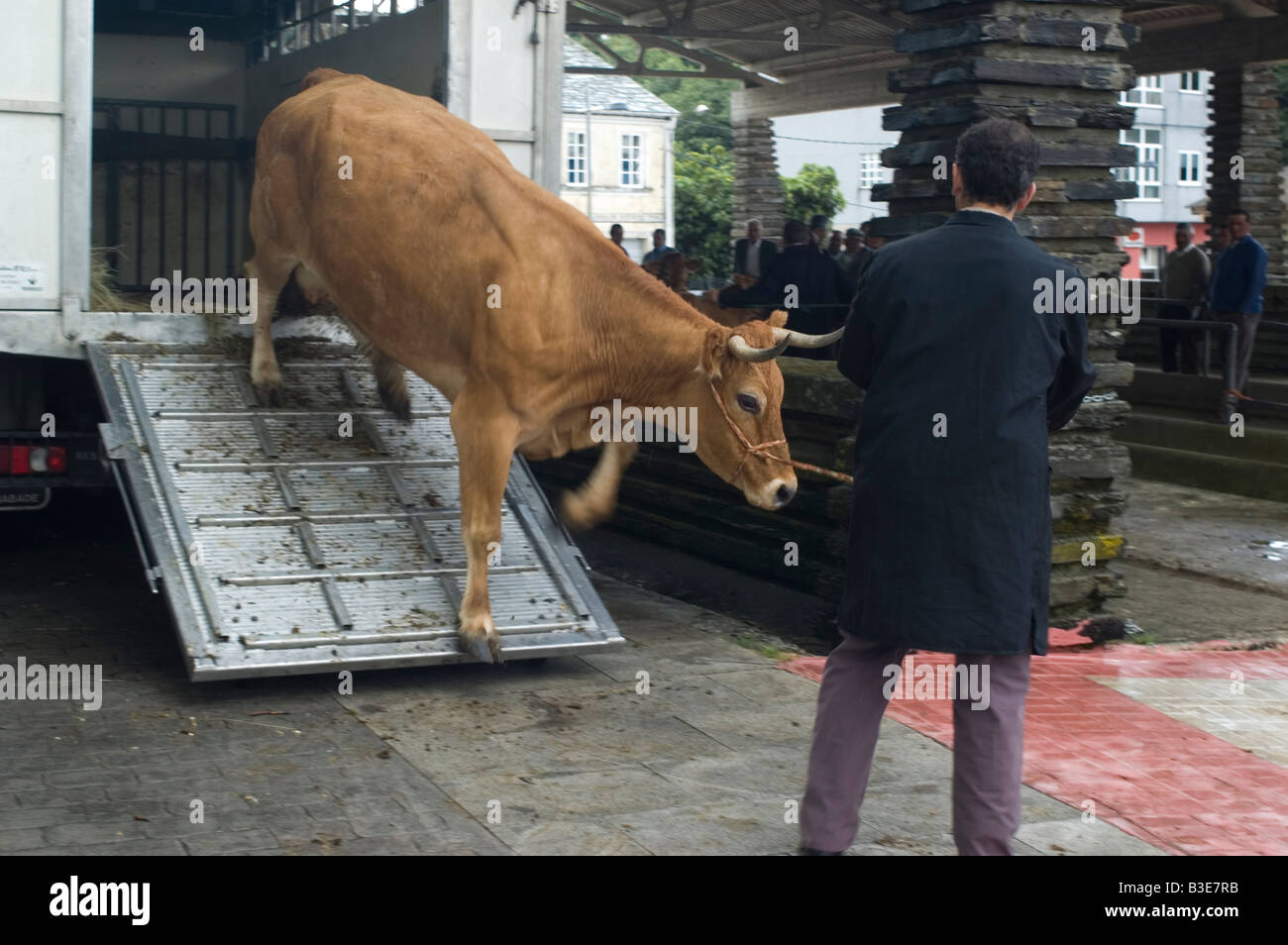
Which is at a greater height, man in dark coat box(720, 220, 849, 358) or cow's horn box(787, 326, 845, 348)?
man in dark coat box(720, 220, 849, 358)

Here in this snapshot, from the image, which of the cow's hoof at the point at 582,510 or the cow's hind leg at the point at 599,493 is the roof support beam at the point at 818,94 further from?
the cow's hoof at the point at 582,510

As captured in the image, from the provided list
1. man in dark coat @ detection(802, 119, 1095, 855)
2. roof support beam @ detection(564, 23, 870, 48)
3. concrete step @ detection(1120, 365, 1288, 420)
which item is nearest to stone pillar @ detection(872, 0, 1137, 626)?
man in dark coat @ detection(802, 119, 1095, 855)

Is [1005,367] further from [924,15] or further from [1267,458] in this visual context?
[1267,458]

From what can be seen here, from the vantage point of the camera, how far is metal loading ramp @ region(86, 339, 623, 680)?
603cm

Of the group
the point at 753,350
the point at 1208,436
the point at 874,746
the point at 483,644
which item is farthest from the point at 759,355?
the point at 1208,436

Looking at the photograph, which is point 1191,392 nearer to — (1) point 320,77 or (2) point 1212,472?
(2) point 1212,472

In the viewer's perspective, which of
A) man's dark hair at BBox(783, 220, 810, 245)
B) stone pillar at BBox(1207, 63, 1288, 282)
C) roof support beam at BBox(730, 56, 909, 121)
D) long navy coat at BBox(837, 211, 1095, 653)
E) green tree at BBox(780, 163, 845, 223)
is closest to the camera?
long navy coat at BBox(837, 211, 1095, 653)

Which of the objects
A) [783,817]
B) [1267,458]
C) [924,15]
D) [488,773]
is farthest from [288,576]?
[1267,458]

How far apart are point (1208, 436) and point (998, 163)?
9855mm

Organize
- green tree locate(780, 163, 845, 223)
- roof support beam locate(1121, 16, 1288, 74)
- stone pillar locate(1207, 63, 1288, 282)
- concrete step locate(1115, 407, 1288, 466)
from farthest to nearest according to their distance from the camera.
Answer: green tree locate(780, 163, 845, 223)
stone pillar locate(1207, 63, 1288, 282)
roof support beam locate(1121, 16, 1288, 74)
concrete step locate(1115, 407, 1288, 466)

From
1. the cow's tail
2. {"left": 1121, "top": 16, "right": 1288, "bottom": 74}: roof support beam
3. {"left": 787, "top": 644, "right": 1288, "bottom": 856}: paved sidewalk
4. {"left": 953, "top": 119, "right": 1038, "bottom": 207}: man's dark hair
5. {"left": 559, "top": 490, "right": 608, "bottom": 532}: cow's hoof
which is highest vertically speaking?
{"left": 1121, "top": 16, "right": 1288, "bottom": 74}: roof support beam

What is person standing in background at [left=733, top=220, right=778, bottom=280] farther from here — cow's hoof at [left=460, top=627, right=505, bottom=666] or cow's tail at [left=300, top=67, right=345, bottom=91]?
cow's hoof at [left=460, top=627, right=505, bottom=666]

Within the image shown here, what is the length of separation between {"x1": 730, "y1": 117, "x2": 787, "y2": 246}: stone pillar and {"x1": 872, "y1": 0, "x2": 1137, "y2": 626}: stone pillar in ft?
56.6

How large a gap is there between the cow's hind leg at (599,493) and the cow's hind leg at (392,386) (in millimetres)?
1278
